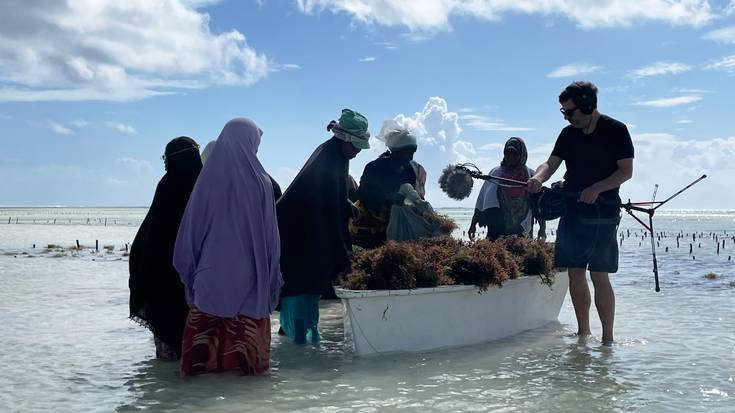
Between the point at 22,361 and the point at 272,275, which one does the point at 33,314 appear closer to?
the point at 22,361

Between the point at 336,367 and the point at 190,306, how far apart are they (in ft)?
4.57

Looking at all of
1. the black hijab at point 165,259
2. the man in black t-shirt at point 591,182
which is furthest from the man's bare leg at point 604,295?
the black hijab at point 165,259

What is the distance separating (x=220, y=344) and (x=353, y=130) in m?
2.33

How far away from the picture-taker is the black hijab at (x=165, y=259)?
19.7ft

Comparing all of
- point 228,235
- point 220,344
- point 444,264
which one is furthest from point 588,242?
point 220,344

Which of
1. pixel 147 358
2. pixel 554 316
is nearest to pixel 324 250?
pixel 147 358

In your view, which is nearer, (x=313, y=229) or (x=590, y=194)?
(x=590, y=194)

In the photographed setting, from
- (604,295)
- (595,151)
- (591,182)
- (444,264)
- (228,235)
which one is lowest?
(604,295)

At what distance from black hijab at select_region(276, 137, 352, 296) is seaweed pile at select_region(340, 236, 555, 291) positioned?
0.74 feet

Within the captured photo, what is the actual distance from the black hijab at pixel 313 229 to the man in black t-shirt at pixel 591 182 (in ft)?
5.97

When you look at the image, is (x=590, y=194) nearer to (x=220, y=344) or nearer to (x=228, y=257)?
(x=228, y=257)

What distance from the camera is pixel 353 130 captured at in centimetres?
659

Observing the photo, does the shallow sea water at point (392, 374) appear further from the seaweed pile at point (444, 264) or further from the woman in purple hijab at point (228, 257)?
the seaweed pile at point (444, 264)

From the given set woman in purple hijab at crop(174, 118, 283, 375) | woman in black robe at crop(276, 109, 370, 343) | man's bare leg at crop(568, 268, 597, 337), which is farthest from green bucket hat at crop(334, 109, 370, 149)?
man's bare leg at crop(568, 268, 597, 337)
